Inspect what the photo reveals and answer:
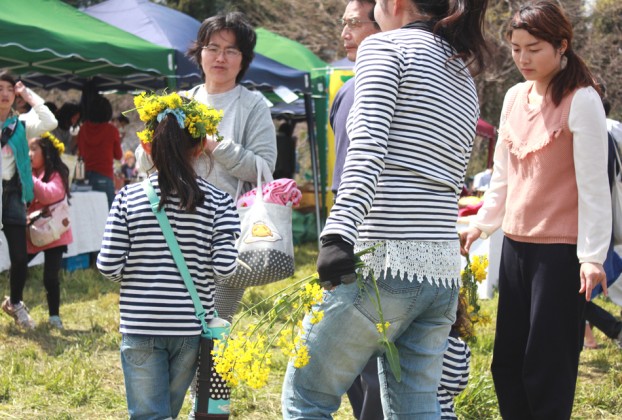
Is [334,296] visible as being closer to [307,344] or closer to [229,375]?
[307,344]

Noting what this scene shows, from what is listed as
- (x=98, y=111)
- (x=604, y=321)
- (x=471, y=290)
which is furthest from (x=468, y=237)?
(x=98, y=111)

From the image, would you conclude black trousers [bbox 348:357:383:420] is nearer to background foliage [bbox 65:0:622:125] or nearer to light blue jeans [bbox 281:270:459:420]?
light blue jeans [bbox 281:270:459:420]

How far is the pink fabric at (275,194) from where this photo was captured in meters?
3.50

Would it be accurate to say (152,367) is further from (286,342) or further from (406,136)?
(406,136)

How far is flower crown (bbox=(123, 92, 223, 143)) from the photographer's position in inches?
116

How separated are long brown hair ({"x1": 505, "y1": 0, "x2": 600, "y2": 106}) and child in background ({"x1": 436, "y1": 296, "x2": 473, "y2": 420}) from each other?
87cm

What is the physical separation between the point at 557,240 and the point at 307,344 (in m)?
1.28

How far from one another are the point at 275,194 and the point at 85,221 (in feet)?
19.7

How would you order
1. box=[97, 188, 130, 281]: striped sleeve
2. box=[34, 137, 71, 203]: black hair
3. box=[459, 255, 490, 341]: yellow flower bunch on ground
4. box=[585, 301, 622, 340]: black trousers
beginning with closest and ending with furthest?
box=[97, 188, 130, 281]: striped sleeve → box=[459, 255, 490, 341]: yellow flower bunch on ground → box=[585, 301, 622, 340]: black trousers → box=[34, 137, 71, 203]: black hair

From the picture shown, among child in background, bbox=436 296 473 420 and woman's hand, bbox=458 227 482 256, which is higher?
woman's hand, bbox=458 227 482 256

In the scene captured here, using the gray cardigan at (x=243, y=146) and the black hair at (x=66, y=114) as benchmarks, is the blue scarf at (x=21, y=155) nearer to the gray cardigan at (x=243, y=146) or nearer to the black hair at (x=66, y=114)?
the gray cardigan at (x=243, y=146)

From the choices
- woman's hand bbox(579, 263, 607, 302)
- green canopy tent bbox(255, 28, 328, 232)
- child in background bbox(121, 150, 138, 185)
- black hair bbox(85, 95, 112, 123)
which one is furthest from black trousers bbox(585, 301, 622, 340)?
child in background bbox(121, 150, 138, 185)

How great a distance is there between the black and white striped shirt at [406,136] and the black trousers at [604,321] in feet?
12.0

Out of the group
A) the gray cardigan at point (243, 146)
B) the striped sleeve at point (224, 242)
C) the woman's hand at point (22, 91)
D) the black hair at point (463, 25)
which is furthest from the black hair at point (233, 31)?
the woman's hand at point (22, 91)
